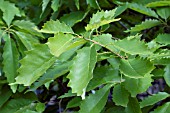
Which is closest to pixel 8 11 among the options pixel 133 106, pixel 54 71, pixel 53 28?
pixel 54 71

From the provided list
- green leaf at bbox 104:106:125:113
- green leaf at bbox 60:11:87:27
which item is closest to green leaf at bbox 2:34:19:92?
green leaf at bbox 60:11:87:27

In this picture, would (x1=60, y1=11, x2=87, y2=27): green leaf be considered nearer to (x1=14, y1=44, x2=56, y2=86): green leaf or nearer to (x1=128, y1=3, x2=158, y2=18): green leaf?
(x1=128, y1=3, x2=158, y2=18): green leaf

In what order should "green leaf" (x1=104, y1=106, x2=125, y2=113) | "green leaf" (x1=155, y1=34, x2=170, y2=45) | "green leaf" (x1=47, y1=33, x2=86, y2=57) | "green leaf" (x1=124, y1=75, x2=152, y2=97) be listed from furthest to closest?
"green leaf" (x1=155, y1=34, x2=170, y2=45)
"green leaf" (x1=104, y1=106, x2=125, y2=113)
"green leaf" (x1=124, y1=75, x2=152, y2=97)
"green leaf" (x1=47, y1=33, x2=86, y2=57)

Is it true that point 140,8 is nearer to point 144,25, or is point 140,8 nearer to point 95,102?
point 144,25

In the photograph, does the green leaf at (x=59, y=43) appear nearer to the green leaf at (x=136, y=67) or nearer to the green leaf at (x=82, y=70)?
the green leaf at (x=82, y=70)

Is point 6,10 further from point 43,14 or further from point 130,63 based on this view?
point 130,63
